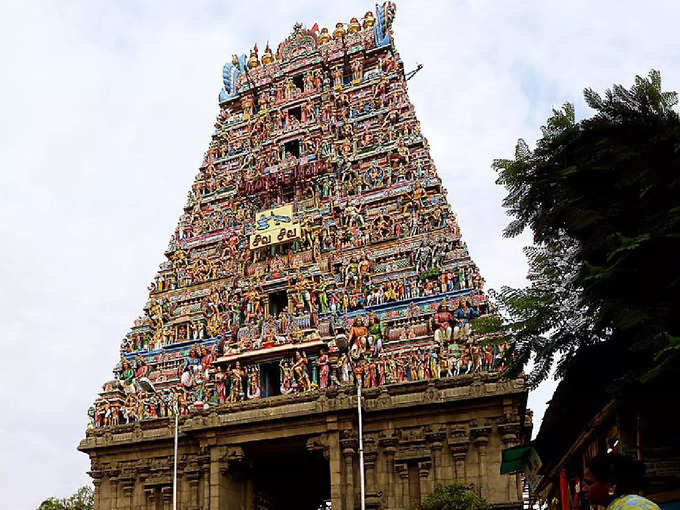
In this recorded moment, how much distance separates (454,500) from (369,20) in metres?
27.7

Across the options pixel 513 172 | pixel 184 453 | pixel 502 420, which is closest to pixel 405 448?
pixel 502 420

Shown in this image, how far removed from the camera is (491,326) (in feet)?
40.7

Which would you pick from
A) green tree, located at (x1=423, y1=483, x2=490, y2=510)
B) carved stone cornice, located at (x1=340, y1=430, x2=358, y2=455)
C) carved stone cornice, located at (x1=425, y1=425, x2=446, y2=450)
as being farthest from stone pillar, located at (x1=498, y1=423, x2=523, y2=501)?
carved stone cornice, located at (x1=340, y1=430, x2=358, y2=455)

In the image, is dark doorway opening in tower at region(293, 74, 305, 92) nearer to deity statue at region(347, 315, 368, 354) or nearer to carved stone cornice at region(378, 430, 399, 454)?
deity statue at region(347, 315, 368, 354)

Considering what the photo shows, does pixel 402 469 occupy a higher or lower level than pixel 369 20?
lower

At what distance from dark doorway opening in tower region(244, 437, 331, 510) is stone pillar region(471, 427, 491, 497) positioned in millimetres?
5874

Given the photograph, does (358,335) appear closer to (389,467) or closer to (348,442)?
(348,442)

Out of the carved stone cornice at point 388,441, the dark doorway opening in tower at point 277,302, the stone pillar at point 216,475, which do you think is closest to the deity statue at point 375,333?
the carved stone cornice at point 388,441

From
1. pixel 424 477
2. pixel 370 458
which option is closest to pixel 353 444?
pixel 370 458

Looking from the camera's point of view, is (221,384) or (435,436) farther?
(221,384)

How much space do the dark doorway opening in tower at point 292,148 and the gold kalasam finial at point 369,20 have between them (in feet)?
26.7

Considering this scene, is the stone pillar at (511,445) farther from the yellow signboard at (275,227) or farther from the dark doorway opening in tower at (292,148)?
the dark doorway opening in tower at (292,148)

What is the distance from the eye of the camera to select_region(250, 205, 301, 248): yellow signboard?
35.4m

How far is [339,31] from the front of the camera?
41.6 m
